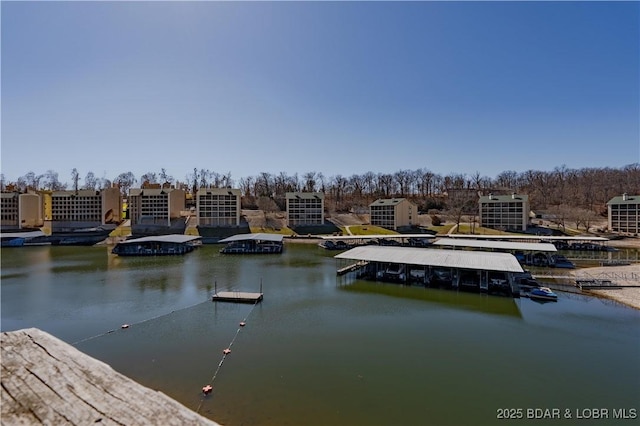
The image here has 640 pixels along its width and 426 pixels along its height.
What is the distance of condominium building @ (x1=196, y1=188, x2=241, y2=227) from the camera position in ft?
188

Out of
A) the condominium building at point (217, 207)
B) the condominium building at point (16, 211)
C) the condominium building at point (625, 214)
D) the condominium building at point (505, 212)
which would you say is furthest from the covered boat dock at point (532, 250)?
the condominium building at point (16, 211)

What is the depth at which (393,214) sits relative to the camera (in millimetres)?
56500

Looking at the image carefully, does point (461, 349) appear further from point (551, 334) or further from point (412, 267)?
point (412, 267)

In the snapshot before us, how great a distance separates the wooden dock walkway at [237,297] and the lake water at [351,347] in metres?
0.71

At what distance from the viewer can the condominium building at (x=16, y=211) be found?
56938 mm

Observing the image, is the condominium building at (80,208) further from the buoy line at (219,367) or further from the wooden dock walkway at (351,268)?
the buoy line at (219,367)

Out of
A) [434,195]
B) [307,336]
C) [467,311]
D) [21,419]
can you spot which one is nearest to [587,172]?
[434,195]

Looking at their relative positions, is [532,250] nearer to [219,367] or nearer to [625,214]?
[219,367]

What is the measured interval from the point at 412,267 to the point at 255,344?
1510 cm

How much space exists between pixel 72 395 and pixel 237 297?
20.6 metres

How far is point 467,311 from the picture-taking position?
20.0 metres

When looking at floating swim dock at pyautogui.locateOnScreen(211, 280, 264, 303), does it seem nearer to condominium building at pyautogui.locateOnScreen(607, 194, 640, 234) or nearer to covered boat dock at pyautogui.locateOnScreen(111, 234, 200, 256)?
covered boat dock at pyautogui.locateOnScreen(111, 234, 200, 256)

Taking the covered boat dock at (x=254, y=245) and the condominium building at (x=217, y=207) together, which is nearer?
the covered boat dock at (x=254, y=245)

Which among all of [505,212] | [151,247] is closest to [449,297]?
[151,247]
